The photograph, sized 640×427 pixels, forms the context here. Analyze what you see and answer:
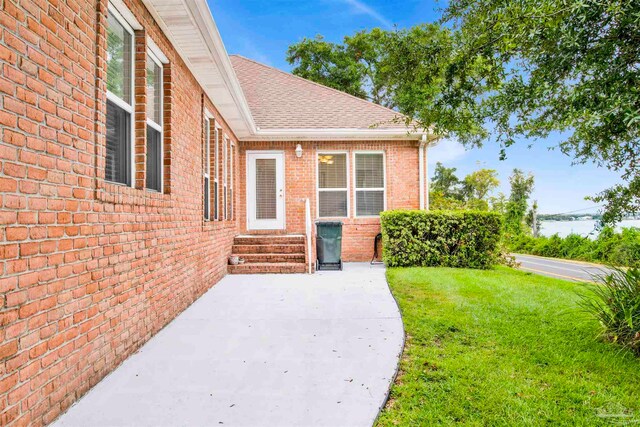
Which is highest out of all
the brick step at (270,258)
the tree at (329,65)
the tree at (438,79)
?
the tree at (329,65)

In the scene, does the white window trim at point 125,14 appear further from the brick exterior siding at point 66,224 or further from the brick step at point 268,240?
the brick step at point 268,240

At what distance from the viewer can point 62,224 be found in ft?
7.95

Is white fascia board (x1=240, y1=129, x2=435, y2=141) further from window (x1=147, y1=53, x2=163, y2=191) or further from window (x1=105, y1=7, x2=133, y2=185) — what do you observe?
window (x1=105, y1=7, x2=133, y2=185)

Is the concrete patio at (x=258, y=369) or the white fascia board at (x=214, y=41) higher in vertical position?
the white fascia board at (x=214, y=41)

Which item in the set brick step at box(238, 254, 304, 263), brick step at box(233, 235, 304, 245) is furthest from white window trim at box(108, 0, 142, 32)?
brick step at box(233, 235, 304, 245)

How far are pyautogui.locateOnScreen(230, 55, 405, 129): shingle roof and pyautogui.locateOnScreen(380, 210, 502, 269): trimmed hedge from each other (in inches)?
99.6

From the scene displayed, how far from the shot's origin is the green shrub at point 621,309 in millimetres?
3414

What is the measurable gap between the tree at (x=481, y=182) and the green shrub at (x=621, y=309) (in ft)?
82.0

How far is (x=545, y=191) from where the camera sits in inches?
781

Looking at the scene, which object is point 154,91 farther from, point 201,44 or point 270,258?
point 270,258

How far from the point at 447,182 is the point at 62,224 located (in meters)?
32.5

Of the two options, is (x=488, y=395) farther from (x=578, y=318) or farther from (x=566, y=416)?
(x=578, y=318)

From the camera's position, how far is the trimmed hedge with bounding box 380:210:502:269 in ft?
27.9

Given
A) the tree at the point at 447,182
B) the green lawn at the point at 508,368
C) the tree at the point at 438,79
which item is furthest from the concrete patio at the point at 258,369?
the tree at the point at 447,182
